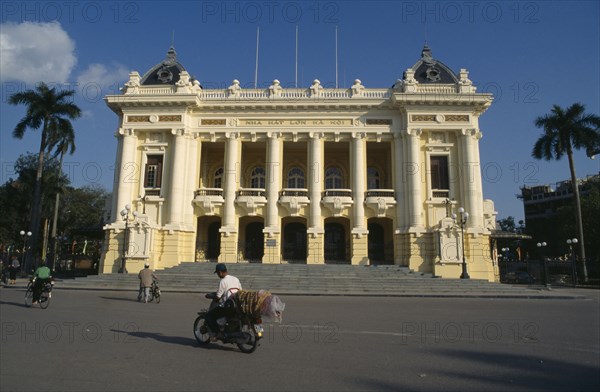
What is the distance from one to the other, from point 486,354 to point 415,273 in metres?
19.4

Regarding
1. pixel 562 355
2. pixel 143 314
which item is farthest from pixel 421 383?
pixel 143 314

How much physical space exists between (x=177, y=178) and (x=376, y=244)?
1536cm

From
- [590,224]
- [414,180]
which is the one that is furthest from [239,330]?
[590,224]

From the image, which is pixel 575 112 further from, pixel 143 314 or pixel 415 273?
pixel 143 314

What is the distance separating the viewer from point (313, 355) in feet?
23.1

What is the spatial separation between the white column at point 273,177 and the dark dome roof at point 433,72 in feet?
38.0

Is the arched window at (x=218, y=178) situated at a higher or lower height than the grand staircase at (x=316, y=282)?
higher

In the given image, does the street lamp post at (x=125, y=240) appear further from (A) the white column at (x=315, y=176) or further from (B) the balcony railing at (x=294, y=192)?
(A) the white column at (x=315, y=176)

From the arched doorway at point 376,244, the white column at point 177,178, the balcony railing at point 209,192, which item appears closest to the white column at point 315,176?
the arched doorway at point 376,244

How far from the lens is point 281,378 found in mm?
5695

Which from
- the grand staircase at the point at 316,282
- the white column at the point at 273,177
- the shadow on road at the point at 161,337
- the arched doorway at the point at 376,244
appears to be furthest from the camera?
the arched doorway at the point at 376,244

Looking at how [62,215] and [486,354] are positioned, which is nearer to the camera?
[486,354]

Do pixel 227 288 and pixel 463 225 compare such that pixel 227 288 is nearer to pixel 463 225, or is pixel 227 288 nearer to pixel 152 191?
pixel 463 225

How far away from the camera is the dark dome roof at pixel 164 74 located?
31938mm
